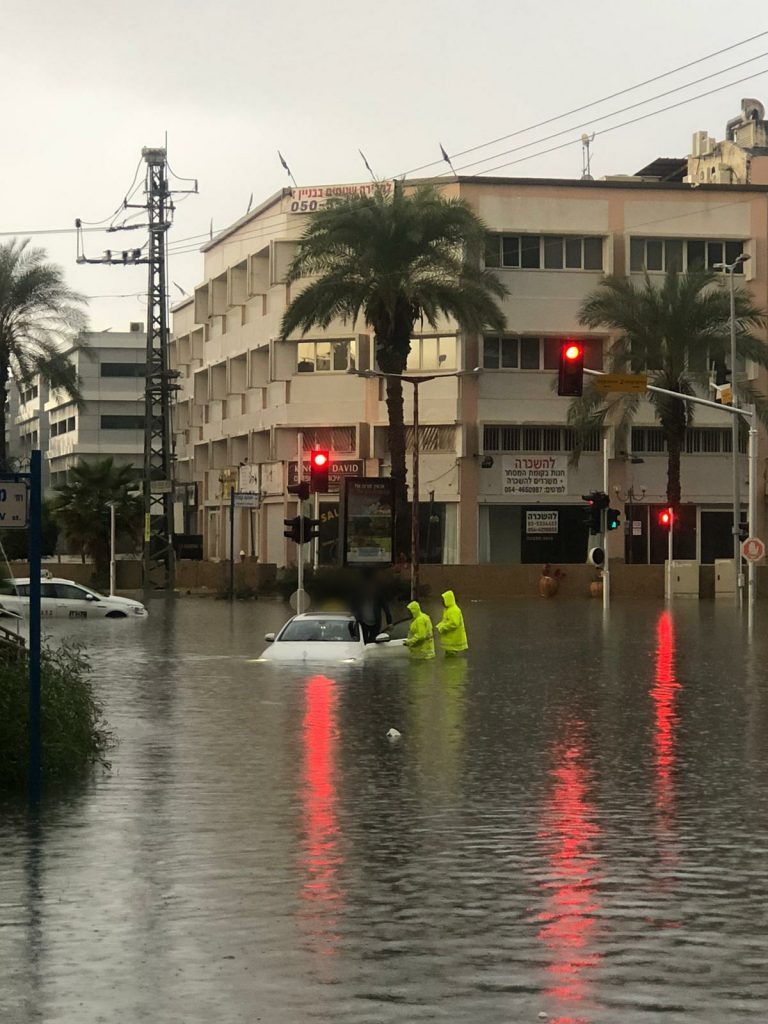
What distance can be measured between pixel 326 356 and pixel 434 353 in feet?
19.1

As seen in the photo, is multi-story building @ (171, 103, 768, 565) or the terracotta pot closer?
the terracotta pot

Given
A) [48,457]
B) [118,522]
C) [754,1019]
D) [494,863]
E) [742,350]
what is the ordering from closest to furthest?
[754,1019] → [494,863] → [742,350] → [118,522] → [48,457]

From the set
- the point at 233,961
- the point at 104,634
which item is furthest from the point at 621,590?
the point at 233,961

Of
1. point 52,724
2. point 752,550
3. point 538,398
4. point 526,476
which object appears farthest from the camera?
point 538,398

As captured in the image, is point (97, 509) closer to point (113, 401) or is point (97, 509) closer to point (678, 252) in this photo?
point (678, 252)

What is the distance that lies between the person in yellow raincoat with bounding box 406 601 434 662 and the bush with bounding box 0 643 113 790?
1381cm

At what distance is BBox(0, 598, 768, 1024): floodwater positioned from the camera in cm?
677

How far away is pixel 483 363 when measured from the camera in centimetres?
7175

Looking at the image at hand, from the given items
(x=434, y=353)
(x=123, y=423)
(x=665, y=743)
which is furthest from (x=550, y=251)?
(x=123, y=423)

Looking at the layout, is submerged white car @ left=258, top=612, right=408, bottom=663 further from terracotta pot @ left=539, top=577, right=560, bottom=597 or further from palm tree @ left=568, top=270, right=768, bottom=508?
palm tree @ left=568, top=270, right=768, bottom=508

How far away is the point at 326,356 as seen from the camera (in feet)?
250

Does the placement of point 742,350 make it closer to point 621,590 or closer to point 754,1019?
point 621,590

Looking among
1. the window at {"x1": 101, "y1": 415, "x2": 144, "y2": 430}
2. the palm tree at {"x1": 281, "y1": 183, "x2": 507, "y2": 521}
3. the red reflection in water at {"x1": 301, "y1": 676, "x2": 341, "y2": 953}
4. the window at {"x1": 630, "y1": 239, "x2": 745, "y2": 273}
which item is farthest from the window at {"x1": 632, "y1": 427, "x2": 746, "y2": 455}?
the window at {"x1": 101, "y1": 415, "x2": 144, "y2": 430}

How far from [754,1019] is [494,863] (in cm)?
364
